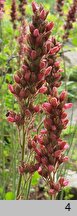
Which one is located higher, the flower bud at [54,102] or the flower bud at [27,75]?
the flower bud at [27,75]

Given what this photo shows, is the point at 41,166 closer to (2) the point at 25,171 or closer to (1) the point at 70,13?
(2) the point at 25,171

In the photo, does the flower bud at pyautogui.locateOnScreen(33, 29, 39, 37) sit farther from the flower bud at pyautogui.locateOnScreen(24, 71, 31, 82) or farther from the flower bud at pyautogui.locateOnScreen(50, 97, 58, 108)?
the flower bud at pyautogui.locateOnScreen(50, 97, 58, 108)

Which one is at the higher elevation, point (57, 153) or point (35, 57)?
point (35, 57)

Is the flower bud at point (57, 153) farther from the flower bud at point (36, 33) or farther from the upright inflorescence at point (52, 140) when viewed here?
the flower bud at point (36, 33)

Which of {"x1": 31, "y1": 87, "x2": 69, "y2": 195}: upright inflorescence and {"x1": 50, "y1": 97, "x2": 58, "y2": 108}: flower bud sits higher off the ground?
{"x1": 50, "y1": 97, "x2": 58, "y2": 108}: flower bud

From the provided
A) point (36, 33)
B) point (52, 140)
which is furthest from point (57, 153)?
point (36, 33)

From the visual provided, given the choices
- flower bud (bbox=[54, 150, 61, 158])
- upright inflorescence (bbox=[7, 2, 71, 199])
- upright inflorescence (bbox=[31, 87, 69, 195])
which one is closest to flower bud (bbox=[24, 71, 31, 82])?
upright inflorescence (bbox=[7, 2, 71, 199])

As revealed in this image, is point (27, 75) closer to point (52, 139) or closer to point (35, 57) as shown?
point (35, 57)

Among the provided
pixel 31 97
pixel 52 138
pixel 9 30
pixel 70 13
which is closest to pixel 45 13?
pixel 31 97

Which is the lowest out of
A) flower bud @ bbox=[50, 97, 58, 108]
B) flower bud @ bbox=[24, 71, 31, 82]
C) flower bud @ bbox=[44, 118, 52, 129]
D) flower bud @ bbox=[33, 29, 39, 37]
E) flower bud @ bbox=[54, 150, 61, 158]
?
flower bud @ bbox=[54, 150, 61, 158]

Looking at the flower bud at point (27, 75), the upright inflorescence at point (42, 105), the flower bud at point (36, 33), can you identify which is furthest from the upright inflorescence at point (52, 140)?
the flower bud at point (36, 33)

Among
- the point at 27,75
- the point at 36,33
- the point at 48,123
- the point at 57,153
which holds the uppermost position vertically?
the point at 36,33
